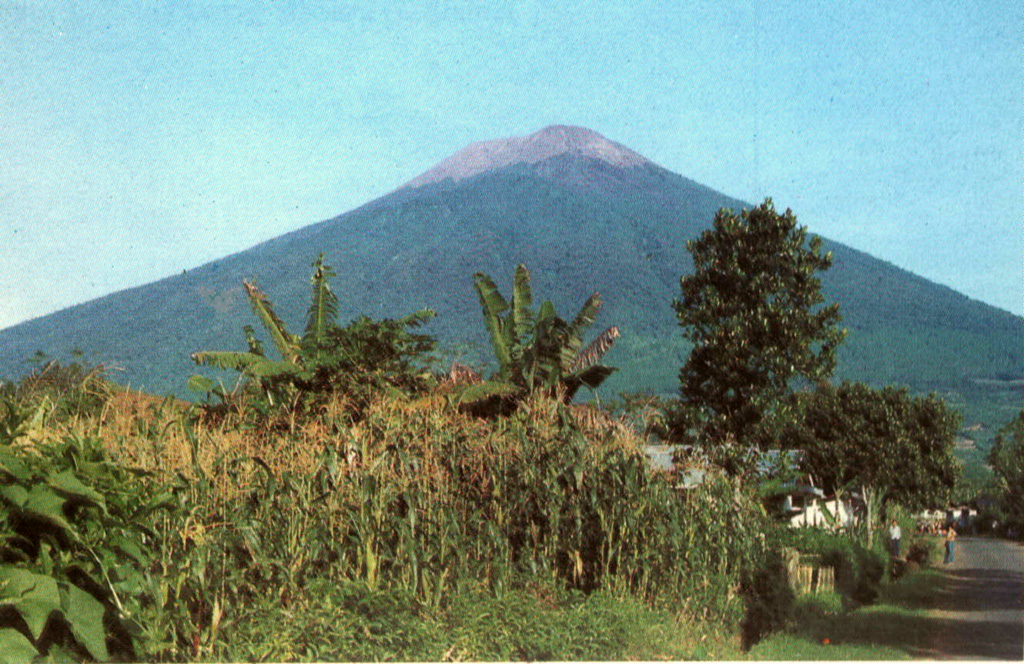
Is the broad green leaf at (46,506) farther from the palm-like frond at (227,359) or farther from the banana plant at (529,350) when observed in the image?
the palm-like frond at (227,359)

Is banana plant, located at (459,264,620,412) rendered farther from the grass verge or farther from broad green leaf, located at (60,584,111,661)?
broad green leaf, located at (60,584,111,661)

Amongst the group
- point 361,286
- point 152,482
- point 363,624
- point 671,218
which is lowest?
point 363,624

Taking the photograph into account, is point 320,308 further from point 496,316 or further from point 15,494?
point 15,494

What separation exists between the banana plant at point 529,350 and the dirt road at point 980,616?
564 cm

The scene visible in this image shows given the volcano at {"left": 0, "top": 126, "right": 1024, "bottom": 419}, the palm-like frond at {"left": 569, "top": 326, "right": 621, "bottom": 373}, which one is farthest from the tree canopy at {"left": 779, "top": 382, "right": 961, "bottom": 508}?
the palm-like frond at {"left": 569, "top": 326, "right": 621, "bottom": 373}

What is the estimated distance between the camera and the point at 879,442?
129 feet

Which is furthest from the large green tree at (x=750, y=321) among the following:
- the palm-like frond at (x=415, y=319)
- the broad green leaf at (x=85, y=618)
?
the broad green leaf at (x=85, y=618)

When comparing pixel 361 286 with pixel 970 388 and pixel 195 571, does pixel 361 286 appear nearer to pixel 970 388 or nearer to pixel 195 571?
pixel 970 388

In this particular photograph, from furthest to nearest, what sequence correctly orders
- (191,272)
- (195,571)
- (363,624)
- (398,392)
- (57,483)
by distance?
1. (191,272)
2. (398,392)
3. (363,624)
4. (195,571)
5. (57,483)

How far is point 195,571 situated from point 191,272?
313 feet

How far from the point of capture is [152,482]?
6.08 m

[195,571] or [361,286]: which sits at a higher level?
[361,286]

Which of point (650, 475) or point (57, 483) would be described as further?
point (650, 475)

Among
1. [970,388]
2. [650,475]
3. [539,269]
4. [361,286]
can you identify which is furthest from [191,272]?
[650,475]
